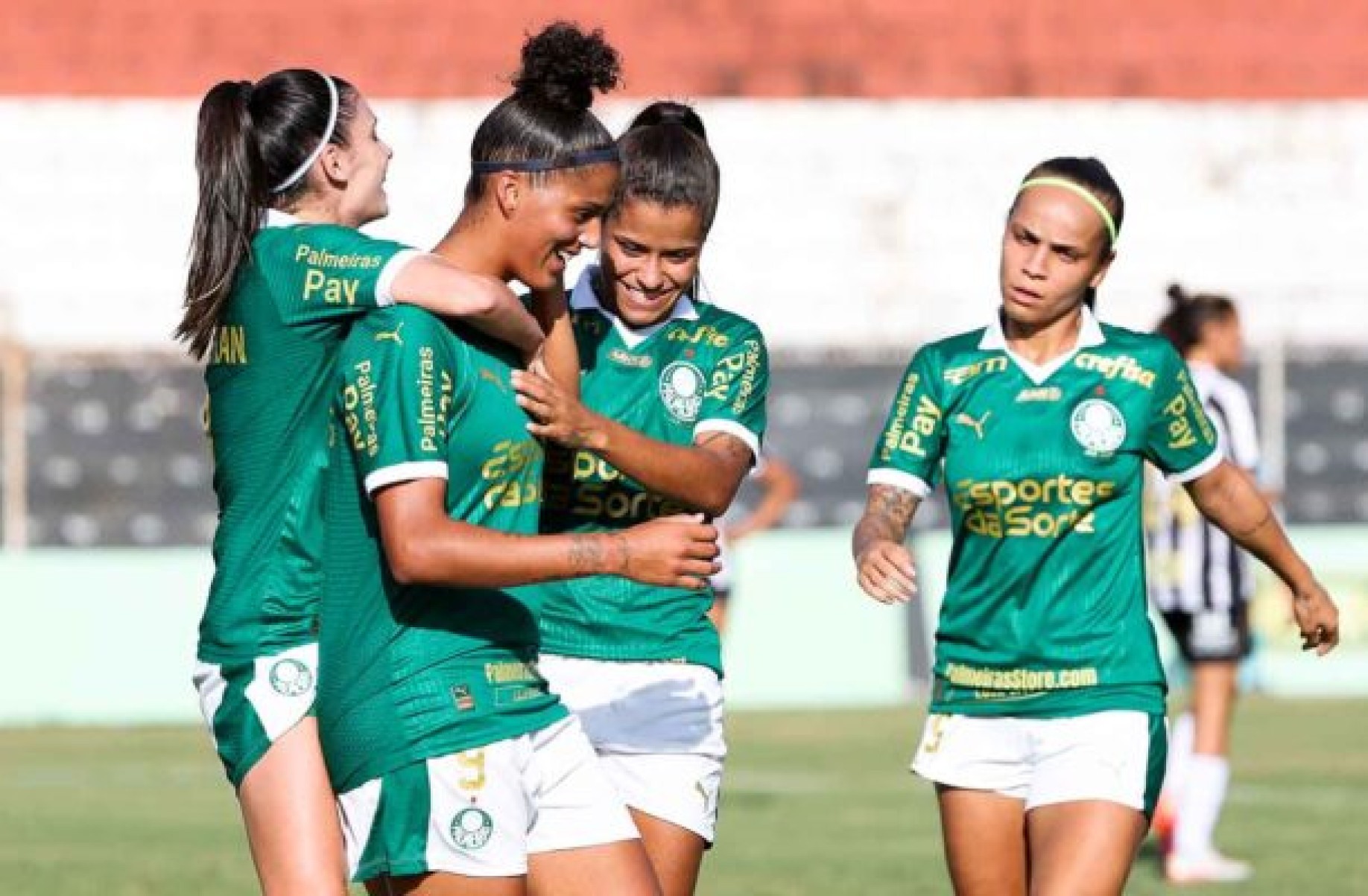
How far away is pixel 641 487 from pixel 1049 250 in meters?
1.10

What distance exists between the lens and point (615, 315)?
6199 millimetres

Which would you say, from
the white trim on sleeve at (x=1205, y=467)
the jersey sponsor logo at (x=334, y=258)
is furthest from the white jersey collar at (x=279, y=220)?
the white trim on sleeve at (x=1205, y=467)

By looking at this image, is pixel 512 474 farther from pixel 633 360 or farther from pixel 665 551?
pixel 633 360

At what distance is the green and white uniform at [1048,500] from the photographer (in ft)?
20.5

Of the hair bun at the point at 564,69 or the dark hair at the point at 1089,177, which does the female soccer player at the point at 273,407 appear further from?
the dark hair at the point at 1089,177

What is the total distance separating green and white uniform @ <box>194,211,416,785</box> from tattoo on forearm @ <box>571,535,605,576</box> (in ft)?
2.02

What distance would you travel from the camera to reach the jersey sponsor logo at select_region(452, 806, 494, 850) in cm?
483

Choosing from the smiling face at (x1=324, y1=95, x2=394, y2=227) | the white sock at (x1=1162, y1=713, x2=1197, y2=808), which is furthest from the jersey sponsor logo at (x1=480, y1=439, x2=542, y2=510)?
the white sock at (x1=1162, y1=713, x2=1197, y2=808)

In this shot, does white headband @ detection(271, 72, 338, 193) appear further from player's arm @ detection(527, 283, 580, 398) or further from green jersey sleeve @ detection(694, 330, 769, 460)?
green jersey sleeve @ detection(694, 330, 769, 460)

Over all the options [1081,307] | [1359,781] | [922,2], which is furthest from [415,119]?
[1081,307]

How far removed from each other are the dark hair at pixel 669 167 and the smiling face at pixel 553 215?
2.57 feet

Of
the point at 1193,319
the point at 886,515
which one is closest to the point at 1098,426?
the point at 886,515

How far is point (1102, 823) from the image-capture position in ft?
20.0

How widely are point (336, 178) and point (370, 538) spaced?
3.03ft
